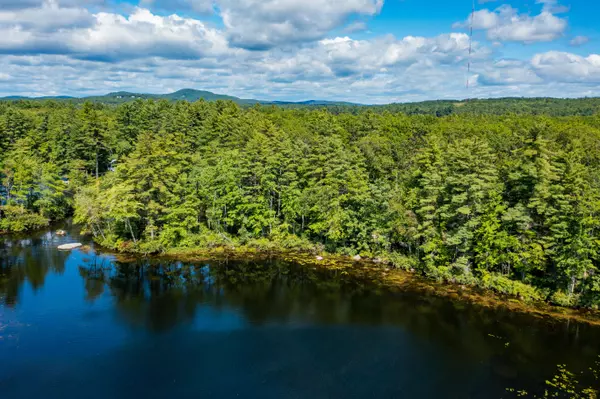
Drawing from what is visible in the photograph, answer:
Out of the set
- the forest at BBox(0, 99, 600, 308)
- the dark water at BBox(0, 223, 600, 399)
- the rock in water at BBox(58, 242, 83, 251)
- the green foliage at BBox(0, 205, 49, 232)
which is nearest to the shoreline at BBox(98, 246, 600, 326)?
the forest at BBox(0, 99, 600, 308)

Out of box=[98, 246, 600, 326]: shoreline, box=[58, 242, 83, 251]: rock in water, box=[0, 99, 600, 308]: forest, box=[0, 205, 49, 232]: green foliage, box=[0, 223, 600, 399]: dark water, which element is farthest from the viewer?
box=[0, 205, 49, 232]: green foliage

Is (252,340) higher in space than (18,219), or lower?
lower

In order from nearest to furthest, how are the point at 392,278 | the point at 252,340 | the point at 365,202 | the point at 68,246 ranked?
the point at 252,340
the point at 392,278
the point at 365,202
the point at 68,246

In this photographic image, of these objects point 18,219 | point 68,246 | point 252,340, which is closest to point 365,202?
point 252,340

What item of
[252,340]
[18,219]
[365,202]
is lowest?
[252,340]

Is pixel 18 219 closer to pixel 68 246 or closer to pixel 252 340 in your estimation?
pixel 68 246

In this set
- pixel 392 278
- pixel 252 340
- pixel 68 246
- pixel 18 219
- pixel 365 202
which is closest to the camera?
pixel 252 340

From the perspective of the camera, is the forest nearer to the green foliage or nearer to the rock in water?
the green foliage
